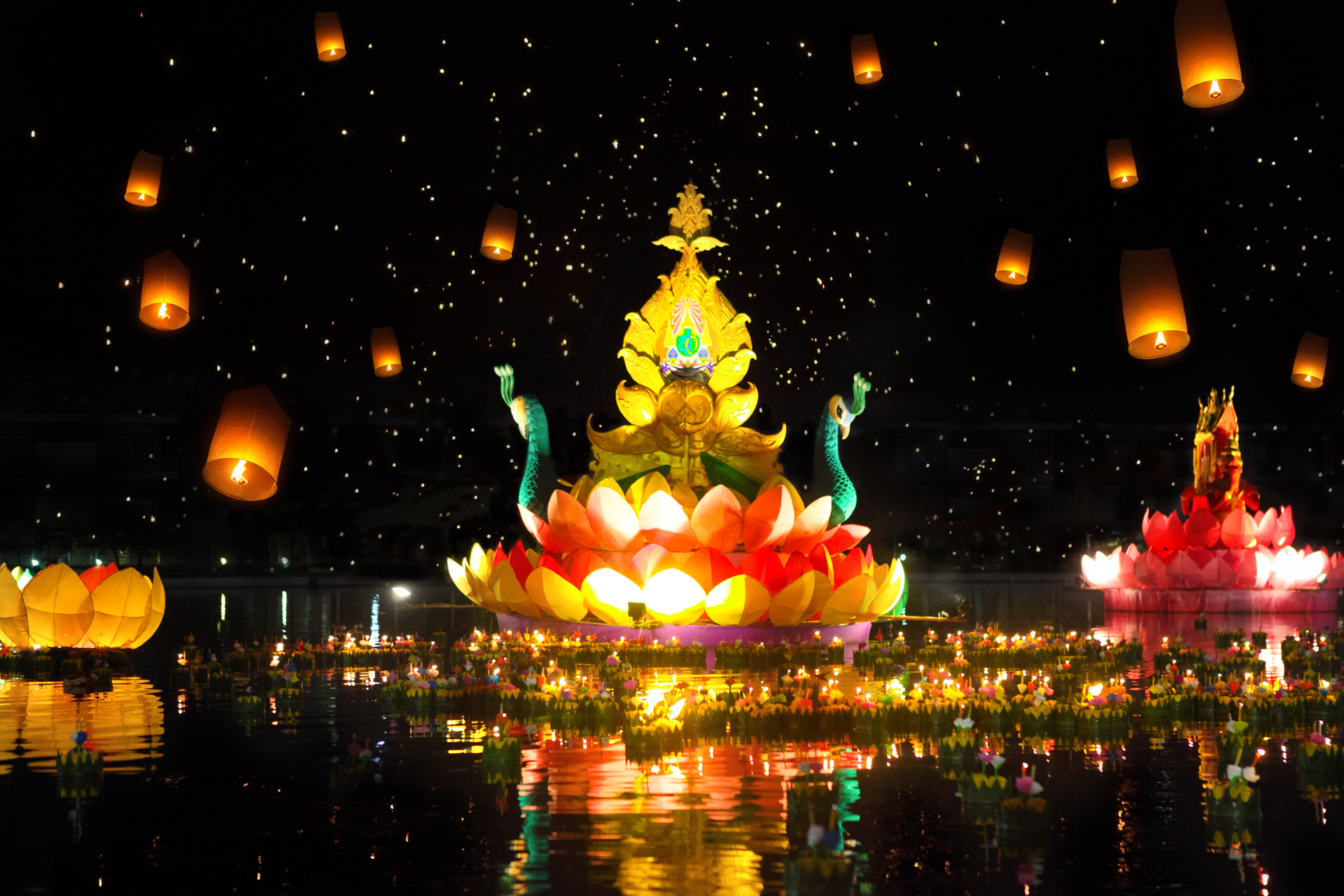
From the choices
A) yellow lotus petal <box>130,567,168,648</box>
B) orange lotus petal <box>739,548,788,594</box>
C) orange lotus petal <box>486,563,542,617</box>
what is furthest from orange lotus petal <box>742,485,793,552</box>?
yellow lotus petal <box>130,567,168,648</box>

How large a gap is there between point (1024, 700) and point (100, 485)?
28.3m

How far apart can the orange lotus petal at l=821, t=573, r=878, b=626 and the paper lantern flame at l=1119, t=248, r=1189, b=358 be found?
500 cm

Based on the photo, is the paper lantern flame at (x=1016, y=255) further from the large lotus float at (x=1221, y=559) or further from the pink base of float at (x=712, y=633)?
the large lotus float at (x=1221, y=559)

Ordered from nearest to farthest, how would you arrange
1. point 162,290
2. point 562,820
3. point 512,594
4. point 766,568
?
1. point 562,820
2. point 162,290
3. point 766,568
4. point 512,594

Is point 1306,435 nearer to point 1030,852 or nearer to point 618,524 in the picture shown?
point 618,524

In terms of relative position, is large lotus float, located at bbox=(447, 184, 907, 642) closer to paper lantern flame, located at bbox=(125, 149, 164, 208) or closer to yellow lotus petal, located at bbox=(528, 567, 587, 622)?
yellow lotus petal, located at bbox=(528, 567, 587, 622)

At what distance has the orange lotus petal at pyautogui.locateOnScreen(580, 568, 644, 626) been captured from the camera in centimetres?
1196

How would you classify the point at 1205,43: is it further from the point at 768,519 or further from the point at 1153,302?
the point at 768,519

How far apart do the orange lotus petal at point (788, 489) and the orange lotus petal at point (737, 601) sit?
3.25 feet

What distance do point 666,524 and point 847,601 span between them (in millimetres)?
1834

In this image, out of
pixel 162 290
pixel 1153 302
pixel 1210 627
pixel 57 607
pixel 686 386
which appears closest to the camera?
pixel 1153 302

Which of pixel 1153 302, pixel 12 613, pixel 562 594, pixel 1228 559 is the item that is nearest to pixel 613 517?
pixel 562 594

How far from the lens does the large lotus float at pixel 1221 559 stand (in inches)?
821

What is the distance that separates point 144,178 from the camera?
11.3m
